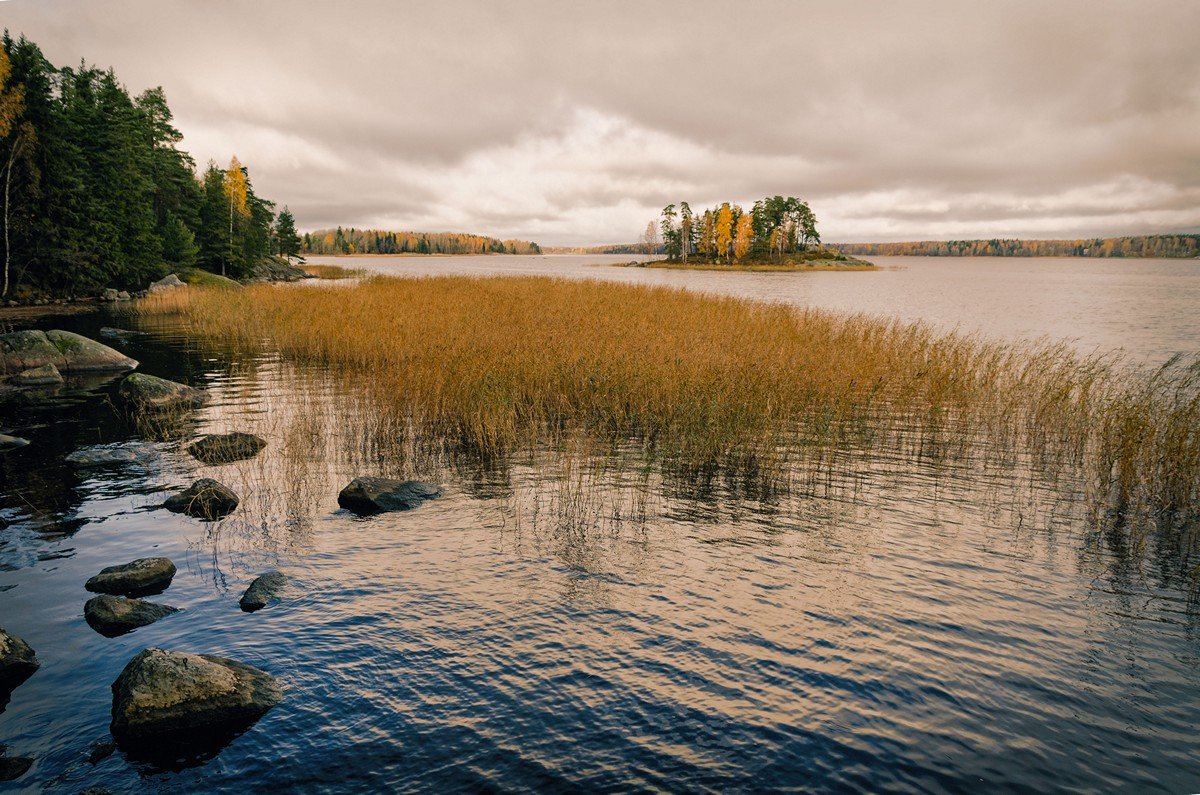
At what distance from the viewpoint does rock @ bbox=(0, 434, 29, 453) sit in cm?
1311

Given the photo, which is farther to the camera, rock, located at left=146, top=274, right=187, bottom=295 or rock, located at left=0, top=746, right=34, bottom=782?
rock, located at left=146, top=274, right=187, bottom=295

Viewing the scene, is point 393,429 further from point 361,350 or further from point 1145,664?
point 1145,664

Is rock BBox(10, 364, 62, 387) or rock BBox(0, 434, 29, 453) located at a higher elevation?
rock BBox(10, 364, 62, 387)

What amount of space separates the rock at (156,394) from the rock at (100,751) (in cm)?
1337

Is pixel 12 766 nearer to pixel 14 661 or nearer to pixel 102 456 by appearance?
pixel 14 661

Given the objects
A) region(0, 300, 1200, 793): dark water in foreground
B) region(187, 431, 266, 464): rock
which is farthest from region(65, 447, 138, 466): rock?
region(0, 300, 1200, 793): dark water in foreground

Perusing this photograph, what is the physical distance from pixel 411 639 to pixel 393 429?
24.5 feet

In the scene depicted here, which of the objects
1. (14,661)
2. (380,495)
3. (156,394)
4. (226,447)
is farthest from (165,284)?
(14,661)

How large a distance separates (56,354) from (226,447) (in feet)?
46.8

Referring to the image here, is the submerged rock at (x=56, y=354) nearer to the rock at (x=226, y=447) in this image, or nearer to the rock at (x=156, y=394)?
the rock at (x=156, y=394)

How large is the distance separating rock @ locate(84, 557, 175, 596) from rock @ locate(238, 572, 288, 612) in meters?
1.19

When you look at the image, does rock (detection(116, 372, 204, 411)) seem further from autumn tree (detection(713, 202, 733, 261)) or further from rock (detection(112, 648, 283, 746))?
autumn tree (detection(713, 202, 733, 261))

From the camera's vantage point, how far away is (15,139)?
35969mm

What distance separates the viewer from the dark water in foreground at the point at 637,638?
4.88 metres
